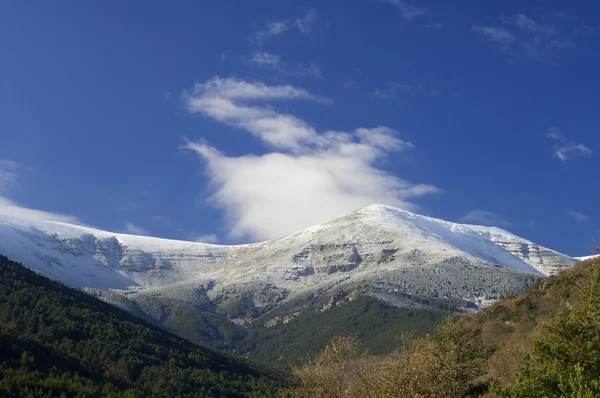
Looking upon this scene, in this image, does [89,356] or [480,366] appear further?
[89,356]

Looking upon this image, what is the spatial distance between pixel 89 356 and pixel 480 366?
99558 mm

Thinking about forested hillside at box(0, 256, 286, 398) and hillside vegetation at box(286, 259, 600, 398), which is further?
forested hillside at box(0, 256, 286, 398)

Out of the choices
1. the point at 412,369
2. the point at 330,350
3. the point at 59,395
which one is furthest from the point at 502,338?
the point at 59,395

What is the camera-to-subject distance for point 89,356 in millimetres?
118125

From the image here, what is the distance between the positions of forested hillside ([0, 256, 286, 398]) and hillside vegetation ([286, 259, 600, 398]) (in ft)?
167

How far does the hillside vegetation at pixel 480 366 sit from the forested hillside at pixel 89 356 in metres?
50.9

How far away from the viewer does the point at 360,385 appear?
123 ft

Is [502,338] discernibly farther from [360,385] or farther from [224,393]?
[224,393]

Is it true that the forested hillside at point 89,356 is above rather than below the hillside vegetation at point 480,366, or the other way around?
below

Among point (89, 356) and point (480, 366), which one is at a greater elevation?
point (480, 366)

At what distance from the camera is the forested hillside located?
87.1m

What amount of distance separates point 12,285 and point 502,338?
123 meters

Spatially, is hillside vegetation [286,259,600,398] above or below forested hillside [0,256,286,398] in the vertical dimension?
above

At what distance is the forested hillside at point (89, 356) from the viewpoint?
286 ft
